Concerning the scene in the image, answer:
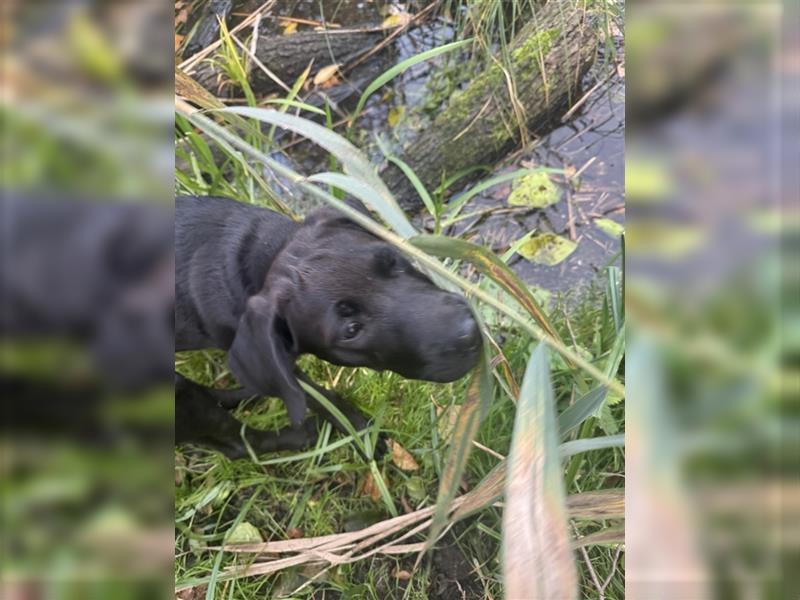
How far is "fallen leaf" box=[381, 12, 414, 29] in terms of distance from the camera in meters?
2.95

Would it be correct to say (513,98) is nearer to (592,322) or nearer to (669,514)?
(592,322)

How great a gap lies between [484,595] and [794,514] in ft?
5.24

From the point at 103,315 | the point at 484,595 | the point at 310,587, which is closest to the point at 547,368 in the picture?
the point at 103,315

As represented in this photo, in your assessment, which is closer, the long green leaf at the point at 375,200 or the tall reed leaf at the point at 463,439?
the tall reed leaf at the point at 463,439

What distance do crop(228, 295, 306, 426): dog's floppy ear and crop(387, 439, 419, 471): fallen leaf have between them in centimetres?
51

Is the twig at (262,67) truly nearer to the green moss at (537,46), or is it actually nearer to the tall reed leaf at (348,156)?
the green moss at (537,46)

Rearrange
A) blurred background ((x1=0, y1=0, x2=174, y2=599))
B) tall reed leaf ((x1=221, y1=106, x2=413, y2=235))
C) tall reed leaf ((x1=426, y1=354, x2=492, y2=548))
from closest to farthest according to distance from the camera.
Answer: blurred background ((x1=0, y1=0, x2=174, y2=599)) < tall reed leaf ((x1=426, y1=354, x2=492, y2=548)) < tall reed leaf ((x1=221, y1=106, x2=413, y2=235))

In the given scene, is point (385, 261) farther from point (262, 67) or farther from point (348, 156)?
point (262, 67)

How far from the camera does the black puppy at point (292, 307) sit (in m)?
1.67

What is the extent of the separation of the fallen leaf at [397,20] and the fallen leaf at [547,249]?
1.17 metres

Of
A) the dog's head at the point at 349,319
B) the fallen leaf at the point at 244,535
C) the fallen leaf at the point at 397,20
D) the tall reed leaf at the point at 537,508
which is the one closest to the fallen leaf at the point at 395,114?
the fallen leaf at the point at 397,20

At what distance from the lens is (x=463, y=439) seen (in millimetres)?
1131

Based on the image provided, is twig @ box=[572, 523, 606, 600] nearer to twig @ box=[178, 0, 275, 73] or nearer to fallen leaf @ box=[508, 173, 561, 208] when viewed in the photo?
fallen leaf @ box=[508, 173, 561, 208]

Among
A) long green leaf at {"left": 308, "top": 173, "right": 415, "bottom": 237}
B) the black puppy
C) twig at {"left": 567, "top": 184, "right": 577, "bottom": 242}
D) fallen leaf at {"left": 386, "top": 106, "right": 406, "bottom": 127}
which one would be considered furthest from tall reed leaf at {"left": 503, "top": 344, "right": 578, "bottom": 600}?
fallen leaf at {"left": 386, "top": 106, "right": 406, "bottom": 127}
